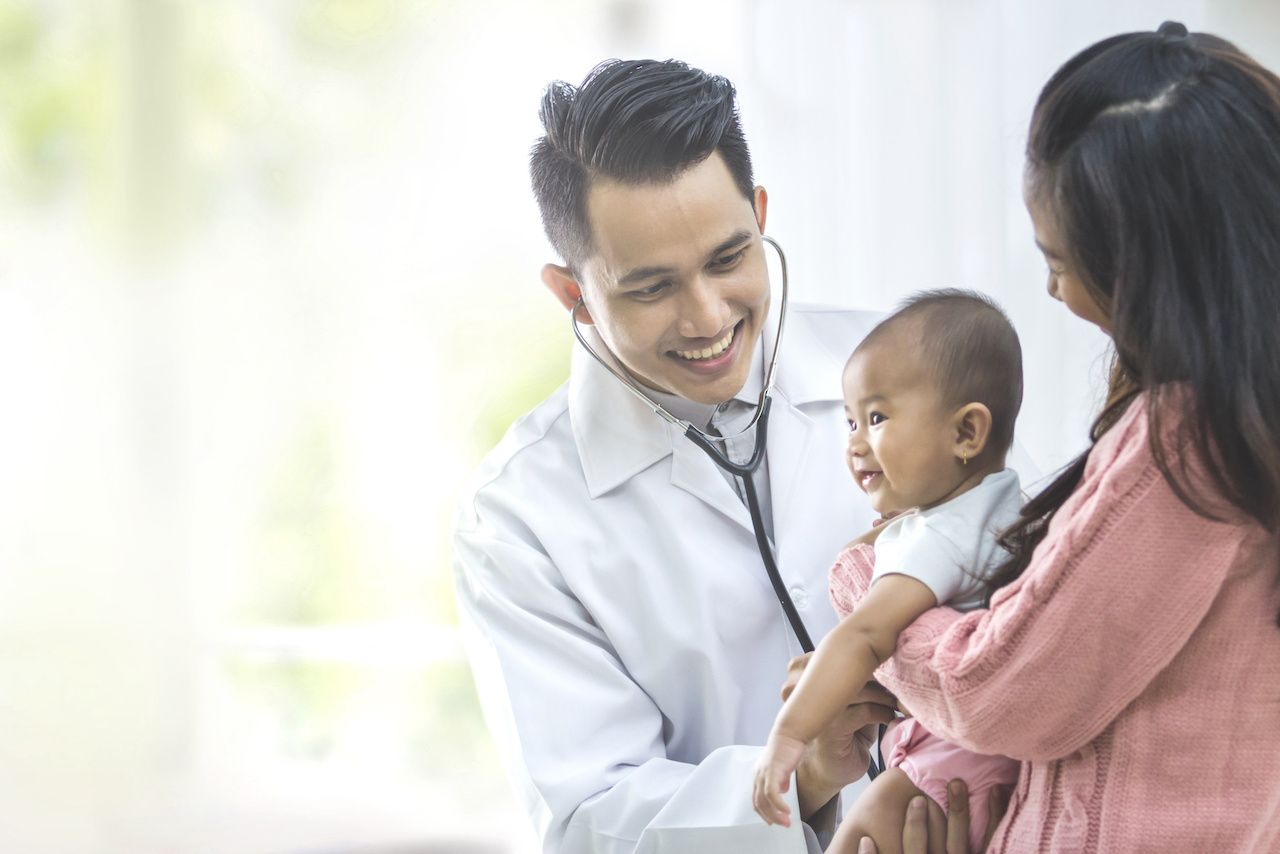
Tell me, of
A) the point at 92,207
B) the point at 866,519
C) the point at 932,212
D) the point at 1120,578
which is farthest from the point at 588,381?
the point at 92,207

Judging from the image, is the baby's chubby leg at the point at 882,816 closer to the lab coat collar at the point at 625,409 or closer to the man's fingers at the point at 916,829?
the man's fingers at the point at 916,829

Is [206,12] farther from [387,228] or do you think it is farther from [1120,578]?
[1120,578]

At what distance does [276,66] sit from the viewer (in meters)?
2.71

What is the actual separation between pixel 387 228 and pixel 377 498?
0.59 meters

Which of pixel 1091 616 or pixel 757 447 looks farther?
pixel 757 447

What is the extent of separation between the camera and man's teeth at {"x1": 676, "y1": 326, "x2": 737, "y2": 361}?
1500mm

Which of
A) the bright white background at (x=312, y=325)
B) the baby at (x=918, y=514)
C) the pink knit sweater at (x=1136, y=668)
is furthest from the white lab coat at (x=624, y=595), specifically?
the bright white background at (x=312, y=325)

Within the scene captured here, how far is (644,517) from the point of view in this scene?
1594mm

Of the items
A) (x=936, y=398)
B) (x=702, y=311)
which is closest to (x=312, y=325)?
(x=702, y=311)

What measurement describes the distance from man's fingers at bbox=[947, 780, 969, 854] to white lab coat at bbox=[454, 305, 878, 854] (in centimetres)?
36

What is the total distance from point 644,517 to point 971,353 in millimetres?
586

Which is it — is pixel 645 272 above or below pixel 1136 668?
above

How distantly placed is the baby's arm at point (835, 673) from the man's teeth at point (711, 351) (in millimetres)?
506

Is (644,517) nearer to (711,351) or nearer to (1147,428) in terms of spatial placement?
(711,351)
